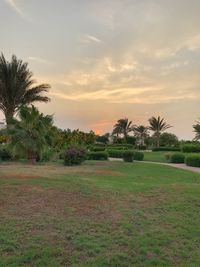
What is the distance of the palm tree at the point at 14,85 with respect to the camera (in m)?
27.6

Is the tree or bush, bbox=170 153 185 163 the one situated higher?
the tree

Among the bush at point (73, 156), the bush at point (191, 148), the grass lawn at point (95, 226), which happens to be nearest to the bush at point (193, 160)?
the bush at point (73, 156)

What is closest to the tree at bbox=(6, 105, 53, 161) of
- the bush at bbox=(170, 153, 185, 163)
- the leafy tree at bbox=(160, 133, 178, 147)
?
the bush at bbox=(170, 153, 185, 163)

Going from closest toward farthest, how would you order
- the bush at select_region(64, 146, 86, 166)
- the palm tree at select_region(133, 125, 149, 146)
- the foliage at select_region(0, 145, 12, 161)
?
the bush at select_region(64, 146, 86, 166) < the foliage at select_region(0, 145, 12, 161) < the palm tree at select_region(133, 125, 149, 146)

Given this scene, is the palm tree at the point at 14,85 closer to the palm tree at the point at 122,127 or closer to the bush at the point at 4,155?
the bush at the point at 4,155

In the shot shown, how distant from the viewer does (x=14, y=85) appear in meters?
27.6

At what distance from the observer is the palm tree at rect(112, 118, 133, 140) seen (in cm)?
7194

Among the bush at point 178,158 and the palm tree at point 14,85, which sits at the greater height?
the palm tree at point 14,85

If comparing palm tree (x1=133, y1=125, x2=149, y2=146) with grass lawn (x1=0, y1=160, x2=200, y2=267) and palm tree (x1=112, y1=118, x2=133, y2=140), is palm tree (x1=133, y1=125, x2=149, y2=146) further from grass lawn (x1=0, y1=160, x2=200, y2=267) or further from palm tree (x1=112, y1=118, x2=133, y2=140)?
grass lawn (x1=0, y1=160, x2=200, y2=267)

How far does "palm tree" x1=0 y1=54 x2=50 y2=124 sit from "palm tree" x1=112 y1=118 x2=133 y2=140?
44.1 metres

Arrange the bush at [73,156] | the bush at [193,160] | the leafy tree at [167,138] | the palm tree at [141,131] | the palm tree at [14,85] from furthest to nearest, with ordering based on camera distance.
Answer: the palm tree at [141,131], the leafy tree at [167,138], the palm tree at [14,85], the bush at [193,160], the bush at [73,156]

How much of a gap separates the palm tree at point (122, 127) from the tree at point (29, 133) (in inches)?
2098

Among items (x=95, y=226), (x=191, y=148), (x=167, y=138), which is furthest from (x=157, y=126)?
(x=95, y=226)

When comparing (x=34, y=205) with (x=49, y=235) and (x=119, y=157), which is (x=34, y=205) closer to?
(x=49, y=235)
